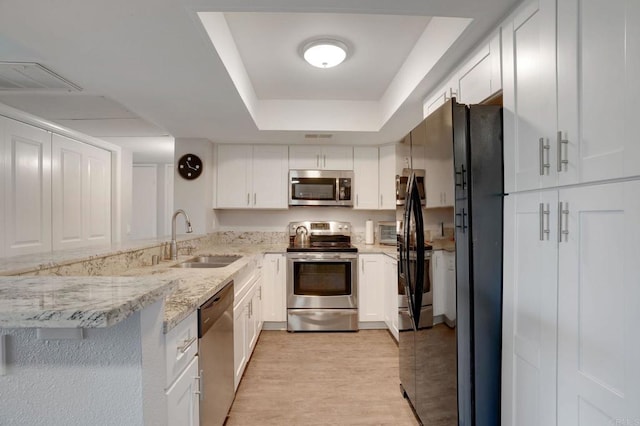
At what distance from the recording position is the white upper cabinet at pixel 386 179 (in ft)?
12.1

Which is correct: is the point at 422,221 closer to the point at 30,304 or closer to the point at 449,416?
the point at 449,416

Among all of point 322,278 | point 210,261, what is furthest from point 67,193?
point 322,278

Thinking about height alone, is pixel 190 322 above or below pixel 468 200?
below

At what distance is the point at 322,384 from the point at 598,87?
7.64ft

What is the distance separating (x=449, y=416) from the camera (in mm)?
1467

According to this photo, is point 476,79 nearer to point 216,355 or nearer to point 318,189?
point 216,355

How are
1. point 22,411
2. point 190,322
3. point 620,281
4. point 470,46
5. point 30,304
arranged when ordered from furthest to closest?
point 470,46 < point 190,322 < point 620,281 < point 22,411 < point 30,304

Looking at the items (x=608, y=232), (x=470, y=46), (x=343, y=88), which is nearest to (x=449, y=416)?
(x=608, y=232)

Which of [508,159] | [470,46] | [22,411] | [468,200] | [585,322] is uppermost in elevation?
[470,46]

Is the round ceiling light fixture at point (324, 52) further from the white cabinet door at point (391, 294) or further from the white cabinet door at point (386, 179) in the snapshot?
the white cabinet door at point (391, 294)

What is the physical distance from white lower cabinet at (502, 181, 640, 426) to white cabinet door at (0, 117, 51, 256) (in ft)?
12.2

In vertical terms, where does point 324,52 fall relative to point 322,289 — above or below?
above

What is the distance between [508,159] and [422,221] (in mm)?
524

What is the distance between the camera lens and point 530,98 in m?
1.22
